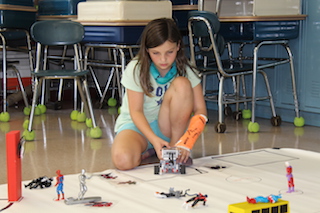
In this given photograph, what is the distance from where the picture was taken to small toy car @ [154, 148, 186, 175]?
2.43 metres

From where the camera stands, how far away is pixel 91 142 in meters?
3.52

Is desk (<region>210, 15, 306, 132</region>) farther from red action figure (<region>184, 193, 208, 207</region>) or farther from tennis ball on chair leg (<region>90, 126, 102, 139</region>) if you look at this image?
red action figure (<region>184, 193, 208, 207</region>)

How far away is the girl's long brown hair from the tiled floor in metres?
0.46

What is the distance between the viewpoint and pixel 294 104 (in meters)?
4.21

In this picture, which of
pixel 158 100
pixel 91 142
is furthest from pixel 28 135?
pixel 158 100

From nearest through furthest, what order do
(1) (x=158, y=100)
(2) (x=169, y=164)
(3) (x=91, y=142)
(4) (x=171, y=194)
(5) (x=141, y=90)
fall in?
(4) (x=171, y=194), (2) (x=169, y=164), (5) (x=141, y=90), (1) (x=158, y=100), (3) (x=91, y=142)

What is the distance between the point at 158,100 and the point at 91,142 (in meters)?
0.88

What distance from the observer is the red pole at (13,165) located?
6.49 feet

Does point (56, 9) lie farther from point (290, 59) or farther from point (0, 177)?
point (0, 177)

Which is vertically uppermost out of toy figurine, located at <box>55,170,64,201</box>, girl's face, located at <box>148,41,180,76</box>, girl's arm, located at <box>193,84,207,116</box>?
girl's face, located at <box>148,41,180,76</box>

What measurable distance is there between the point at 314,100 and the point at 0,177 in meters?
2.34

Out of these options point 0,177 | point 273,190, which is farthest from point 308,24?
point 0,177

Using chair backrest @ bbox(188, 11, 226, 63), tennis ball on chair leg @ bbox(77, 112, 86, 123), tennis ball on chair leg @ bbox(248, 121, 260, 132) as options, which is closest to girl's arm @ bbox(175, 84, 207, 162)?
chair backrest @ bbox(188, 11, 226, 63)

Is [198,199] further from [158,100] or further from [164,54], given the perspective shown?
[158,100]
